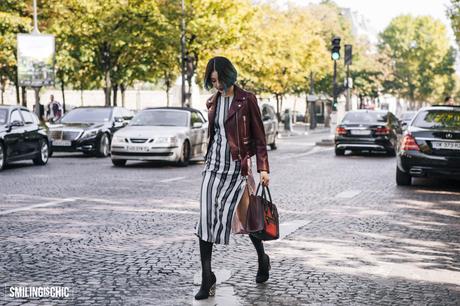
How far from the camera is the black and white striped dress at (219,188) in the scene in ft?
18.7

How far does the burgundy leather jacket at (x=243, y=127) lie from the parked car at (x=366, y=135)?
19.2m

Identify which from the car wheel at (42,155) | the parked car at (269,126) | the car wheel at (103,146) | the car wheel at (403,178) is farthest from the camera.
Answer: the parked car at (269,126)

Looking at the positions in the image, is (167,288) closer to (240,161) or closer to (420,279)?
(240,161)

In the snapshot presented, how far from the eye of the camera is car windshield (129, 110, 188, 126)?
802 inches

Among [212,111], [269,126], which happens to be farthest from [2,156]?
[212,111]

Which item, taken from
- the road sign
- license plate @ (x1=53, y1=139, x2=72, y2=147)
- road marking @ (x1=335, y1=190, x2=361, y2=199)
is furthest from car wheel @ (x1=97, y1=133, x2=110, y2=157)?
road marking @ (x1=335, y1=190, x2=361, y2=199)

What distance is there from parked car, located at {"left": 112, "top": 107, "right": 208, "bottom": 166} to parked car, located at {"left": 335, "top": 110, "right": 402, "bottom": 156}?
5.65 meters

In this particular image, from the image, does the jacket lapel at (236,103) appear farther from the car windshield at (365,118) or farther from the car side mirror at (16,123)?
the car windshield at (365,118)

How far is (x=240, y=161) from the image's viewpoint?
5.78m

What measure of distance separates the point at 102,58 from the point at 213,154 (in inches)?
1262

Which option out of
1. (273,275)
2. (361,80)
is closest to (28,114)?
(273,275)

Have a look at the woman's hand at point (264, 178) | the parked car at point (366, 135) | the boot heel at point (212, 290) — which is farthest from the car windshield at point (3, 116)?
the boot heel at point (212, 290)

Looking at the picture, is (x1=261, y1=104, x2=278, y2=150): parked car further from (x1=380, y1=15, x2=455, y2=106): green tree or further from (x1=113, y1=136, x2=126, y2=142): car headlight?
(x1=380, y1=15, x2=455, y2=106): green tree

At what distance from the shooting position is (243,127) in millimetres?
5820
